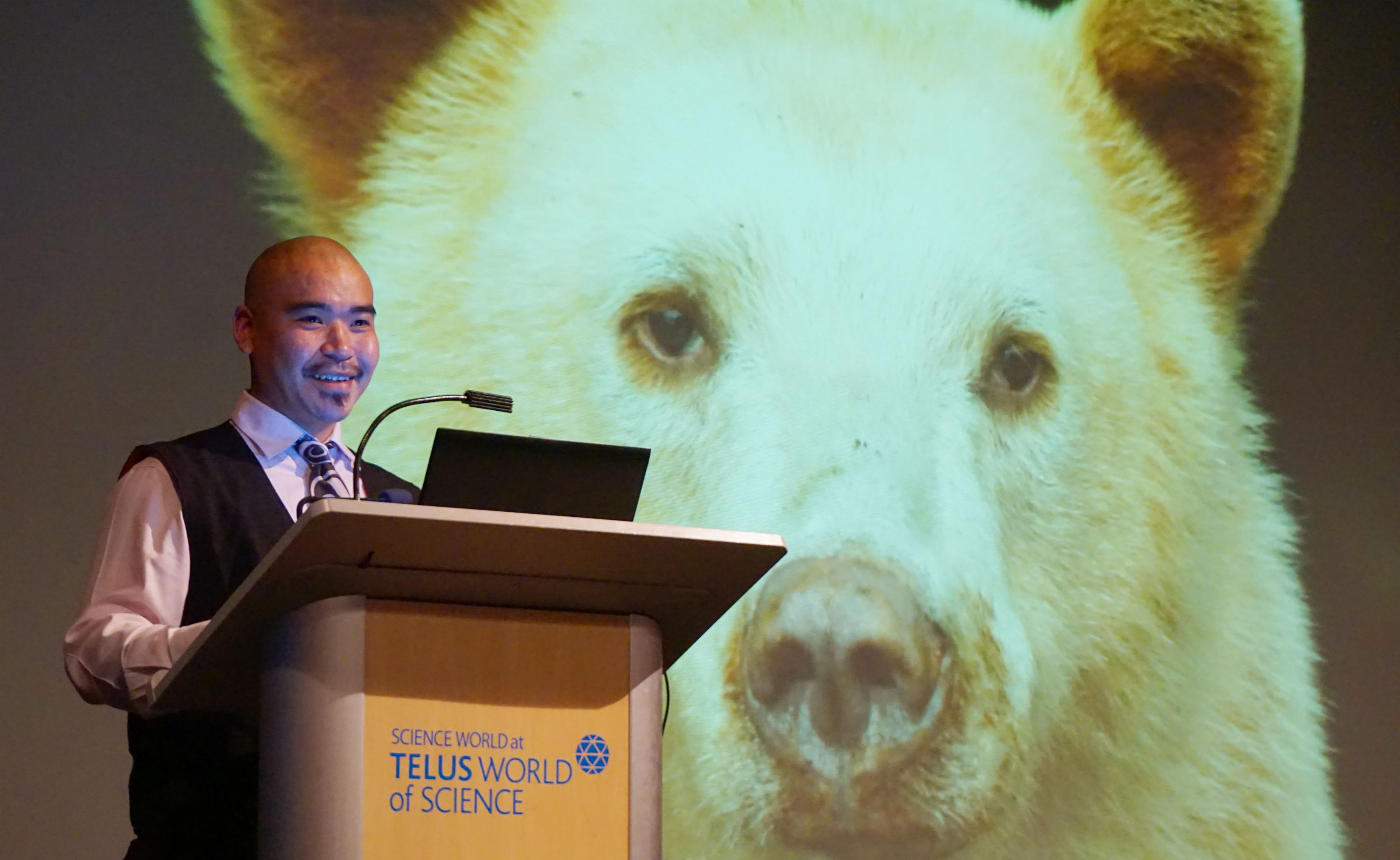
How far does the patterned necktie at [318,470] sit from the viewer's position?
6.03ft

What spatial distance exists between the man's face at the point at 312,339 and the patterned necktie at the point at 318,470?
0.12 feet

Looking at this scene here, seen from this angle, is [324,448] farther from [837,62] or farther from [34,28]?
[837,62]

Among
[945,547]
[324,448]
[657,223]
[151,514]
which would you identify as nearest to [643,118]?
[657,223]

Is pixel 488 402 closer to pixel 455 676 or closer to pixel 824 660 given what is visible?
pixel 455 676

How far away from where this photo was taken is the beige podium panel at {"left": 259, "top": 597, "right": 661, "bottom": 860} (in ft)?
4.09

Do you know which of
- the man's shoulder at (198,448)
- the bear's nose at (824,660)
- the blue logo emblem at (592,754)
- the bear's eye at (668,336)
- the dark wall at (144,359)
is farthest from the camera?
the bear's eye at (668,336)

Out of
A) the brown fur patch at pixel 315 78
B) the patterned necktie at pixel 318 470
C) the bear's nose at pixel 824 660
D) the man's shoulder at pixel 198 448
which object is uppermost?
the brown fur patch at pixel 315 78

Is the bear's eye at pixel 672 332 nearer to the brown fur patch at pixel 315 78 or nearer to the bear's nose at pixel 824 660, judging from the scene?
the bear's nose at pixel 824 660

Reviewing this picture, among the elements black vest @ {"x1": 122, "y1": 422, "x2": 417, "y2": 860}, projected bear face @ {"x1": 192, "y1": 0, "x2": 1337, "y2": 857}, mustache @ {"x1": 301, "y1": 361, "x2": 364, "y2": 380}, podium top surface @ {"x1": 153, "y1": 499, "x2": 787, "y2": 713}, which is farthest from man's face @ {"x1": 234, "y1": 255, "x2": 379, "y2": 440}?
projected bear face @ {"x1": 192, "y1": 0, "x2": 1337, "y2": 857}

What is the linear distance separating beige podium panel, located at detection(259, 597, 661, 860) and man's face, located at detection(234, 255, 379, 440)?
63 cm

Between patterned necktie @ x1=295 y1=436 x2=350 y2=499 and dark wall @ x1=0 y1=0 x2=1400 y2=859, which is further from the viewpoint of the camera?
dark wall @ x1=0 y1=0 x2=1400 y2=859

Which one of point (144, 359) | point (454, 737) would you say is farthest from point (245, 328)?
point (454, 737)

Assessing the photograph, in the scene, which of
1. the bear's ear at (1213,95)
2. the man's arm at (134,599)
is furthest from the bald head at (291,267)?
the bear's ear at (1213,95)

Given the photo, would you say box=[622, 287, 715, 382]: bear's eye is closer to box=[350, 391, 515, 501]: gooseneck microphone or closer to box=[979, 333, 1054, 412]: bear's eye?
box=[979, 333, 1054, 412]: bear's eye
